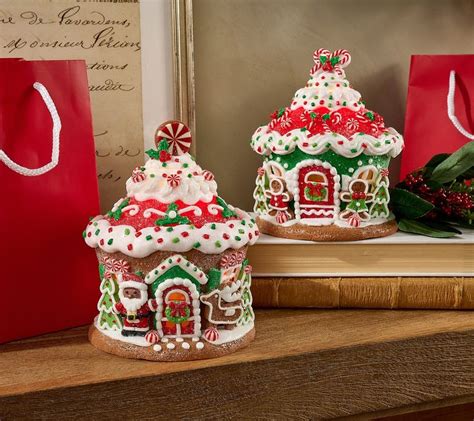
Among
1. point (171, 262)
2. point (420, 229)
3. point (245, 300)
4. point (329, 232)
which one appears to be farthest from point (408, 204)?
point (171, 262)

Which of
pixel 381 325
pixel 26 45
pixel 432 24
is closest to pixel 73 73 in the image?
pixel 26 45

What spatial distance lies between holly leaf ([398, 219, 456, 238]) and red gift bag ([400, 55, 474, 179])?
0.66 ft

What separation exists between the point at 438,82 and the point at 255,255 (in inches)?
18.7

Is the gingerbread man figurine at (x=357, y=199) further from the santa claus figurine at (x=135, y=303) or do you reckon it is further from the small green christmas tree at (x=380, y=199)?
the santa claus figurine at (x=135, y=303)

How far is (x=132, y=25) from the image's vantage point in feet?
3.50

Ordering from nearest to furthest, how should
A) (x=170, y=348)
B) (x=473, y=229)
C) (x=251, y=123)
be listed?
(x=170, y=348)
(x=473, y=229)
(x=251, y=123)

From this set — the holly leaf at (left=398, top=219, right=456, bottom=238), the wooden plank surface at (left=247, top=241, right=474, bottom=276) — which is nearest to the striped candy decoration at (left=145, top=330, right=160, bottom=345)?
the wooden plank surface at (left=247, top=241, right=474, bottom=276)

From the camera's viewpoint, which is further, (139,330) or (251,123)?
(251,123)

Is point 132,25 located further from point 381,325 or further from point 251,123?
point 381,325

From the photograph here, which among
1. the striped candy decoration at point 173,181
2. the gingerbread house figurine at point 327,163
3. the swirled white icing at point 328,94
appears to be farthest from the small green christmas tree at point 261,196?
the striped candy decoration at point 173,181

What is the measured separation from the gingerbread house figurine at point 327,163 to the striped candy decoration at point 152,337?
0.87 ft

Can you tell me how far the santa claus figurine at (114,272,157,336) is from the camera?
0.84 m

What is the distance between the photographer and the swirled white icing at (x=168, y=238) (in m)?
0.81

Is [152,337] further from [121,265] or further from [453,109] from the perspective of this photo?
[453,109]
